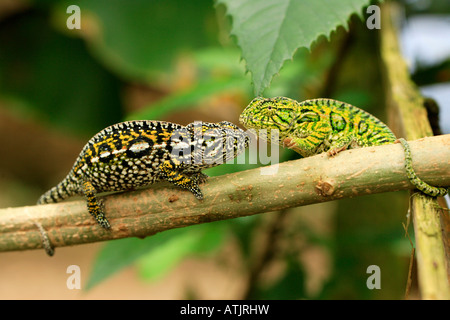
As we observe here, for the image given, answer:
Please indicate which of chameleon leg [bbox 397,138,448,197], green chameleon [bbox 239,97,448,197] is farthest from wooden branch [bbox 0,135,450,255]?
green chameleon [bbox 239,97,448,197]

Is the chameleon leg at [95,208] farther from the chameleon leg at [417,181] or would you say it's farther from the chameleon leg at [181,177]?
the chameleon leg at [417,181]

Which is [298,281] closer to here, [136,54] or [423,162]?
[423,162]

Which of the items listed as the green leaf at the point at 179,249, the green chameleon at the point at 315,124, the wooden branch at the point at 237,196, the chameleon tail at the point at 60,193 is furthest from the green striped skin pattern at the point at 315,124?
the green leaf at the point at 179,249

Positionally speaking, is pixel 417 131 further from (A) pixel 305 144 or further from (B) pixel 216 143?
(B) pixel 216 143

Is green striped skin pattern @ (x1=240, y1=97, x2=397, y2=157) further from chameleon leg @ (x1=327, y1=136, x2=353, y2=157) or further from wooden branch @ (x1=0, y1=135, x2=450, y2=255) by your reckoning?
wooden branch @ (x1=0, y1=135, x2=450, y2=255)

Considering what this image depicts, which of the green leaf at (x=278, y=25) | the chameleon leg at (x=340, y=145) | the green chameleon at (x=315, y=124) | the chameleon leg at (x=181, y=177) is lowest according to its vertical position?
the chameleon leg at (x=181, y=177)

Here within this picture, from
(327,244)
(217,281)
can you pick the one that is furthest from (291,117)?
(217,281)
